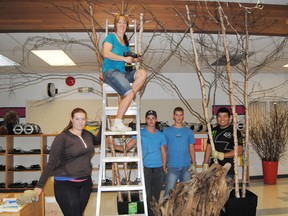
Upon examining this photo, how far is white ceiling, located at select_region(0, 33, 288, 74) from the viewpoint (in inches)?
170

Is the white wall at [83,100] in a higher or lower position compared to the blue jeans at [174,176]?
higher

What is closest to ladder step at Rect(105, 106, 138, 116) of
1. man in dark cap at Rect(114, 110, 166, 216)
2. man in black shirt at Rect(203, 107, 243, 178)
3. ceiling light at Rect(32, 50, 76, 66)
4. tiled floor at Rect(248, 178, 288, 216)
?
man in dark cap at Rect(114, 110, 166, 216)

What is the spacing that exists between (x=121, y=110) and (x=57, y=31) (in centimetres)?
191

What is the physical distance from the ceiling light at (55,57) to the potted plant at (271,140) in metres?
4.69

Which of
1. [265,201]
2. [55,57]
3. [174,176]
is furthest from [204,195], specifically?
[55,57]

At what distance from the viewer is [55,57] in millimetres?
5762

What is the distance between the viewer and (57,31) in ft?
12.9

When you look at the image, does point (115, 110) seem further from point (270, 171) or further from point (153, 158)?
point (270, 171)

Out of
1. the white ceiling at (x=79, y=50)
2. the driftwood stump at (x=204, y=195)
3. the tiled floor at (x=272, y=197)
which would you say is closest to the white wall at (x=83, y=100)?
the white ceiling at (x=79, y=50)

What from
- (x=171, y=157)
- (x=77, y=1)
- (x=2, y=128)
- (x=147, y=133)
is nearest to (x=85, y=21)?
(x=77, y=1)

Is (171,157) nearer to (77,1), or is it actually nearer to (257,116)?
(77,1)

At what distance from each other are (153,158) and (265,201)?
10.6ft

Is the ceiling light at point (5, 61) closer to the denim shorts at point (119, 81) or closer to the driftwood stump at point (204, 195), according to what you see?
the denim shorts at point (119, 81)

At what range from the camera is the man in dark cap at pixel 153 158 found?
366 cm
